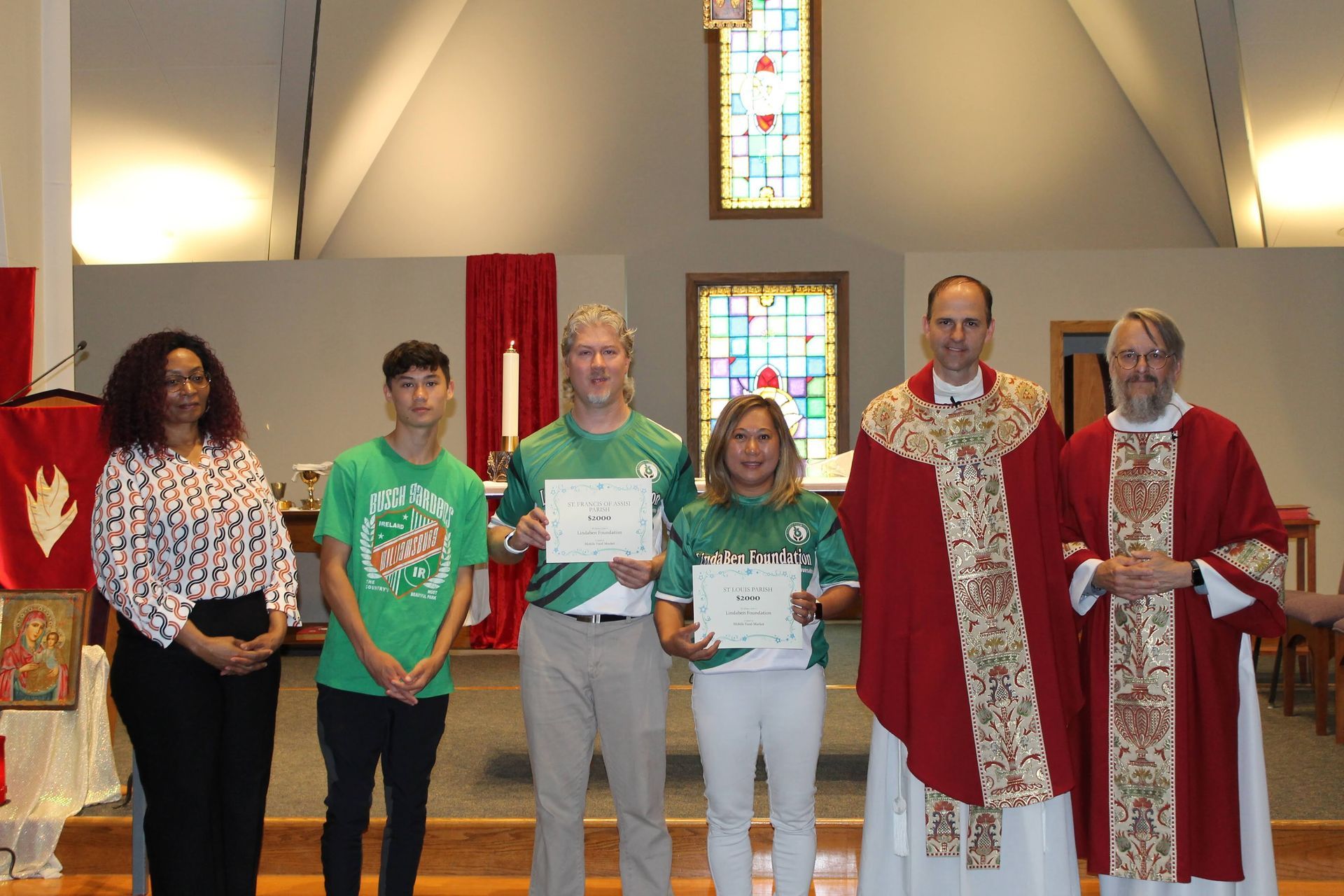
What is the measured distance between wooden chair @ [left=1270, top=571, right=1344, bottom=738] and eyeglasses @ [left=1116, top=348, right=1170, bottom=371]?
8.16 ft

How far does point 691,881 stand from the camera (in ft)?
11.4

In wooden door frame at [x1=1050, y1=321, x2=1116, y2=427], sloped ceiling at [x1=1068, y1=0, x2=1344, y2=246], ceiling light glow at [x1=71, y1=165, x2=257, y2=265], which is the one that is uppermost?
sloped ceiling at [x1=1068, y1=0, x2=1344, y2=246]

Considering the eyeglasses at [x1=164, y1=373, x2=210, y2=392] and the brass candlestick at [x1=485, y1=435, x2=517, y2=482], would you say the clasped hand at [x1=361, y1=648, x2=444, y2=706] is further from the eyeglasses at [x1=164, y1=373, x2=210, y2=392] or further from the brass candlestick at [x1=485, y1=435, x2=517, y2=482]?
the brass candlestick at [x1=485, y1=435, x2=517, y2=482]

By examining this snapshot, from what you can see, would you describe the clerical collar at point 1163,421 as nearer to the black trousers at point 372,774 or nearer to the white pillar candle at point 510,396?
the black trousers at point 372,774

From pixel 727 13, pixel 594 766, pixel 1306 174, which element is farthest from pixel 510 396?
pixel 1306 174

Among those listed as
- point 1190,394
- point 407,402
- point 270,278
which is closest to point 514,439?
point 407,402

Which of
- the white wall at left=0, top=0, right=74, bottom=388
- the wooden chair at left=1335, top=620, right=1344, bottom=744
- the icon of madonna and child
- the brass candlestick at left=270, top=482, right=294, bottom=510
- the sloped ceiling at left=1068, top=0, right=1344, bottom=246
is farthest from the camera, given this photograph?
the brass candlestick at left=270, top=482, right=294, bottom=510

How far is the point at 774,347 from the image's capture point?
29.5ft

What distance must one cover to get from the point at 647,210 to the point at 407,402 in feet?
21.3

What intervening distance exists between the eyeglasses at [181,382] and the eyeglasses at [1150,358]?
7.17ft

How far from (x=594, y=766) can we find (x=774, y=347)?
203 inches

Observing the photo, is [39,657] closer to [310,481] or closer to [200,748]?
[200,748]

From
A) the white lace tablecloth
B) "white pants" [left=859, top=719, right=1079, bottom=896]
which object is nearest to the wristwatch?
"white pants" [left=859, top=719, right=1079, bottom=896]

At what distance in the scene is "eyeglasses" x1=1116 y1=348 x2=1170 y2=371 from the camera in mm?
2812
